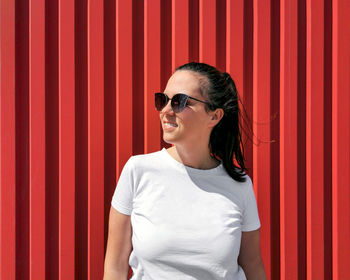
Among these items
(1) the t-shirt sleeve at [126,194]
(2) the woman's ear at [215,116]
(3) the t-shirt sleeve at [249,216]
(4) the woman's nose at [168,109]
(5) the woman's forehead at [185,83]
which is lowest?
(3) the t-shirt sleeve at [249,216]

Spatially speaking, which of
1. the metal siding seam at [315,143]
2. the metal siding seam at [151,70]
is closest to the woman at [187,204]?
the metal siding seam at [151,70]

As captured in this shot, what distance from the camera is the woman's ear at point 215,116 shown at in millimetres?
1330

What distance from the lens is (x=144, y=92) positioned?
5.50 ft

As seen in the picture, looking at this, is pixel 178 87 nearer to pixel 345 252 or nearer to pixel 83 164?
pixel 83 164

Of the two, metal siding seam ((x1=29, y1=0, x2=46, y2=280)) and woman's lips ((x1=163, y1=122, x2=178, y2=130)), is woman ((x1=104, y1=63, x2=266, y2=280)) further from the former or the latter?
metal siding seam ((x1=29, y1=0, x2=46, y2=280))

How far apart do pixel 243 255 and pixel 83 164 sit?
41.7 inches

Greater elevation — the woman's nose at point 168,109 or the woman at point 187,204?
the woman's nose at point 168,109

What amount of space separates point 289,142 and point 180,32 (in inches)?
38.8

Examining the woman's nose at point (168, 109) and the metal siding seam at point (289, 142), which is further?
the metal siding seam at point (289, 142)

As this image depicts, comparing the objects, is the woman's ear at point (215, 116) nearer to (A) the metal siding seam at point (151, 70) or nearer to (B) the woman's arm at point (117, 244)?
(A) the metal siding seam at point (151, 70)

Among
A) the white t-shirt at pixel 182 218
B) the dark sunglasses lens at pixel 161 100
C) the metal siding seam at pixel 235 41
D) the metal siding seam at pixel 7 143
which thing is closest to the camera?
the white t-shirt at pixel 182 218

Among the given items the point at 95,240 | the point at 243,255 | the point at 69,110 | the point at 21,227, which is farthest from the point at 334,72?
the point at 21,227

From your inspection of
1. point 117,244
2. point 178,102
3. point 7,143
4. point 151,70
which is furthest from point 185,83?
point 7,143

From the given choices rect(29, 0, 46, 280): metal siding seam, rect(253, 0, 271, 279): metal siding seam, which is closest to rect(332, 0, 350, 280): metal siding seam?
rect(253, 0, 271, 279): metal siding seam
